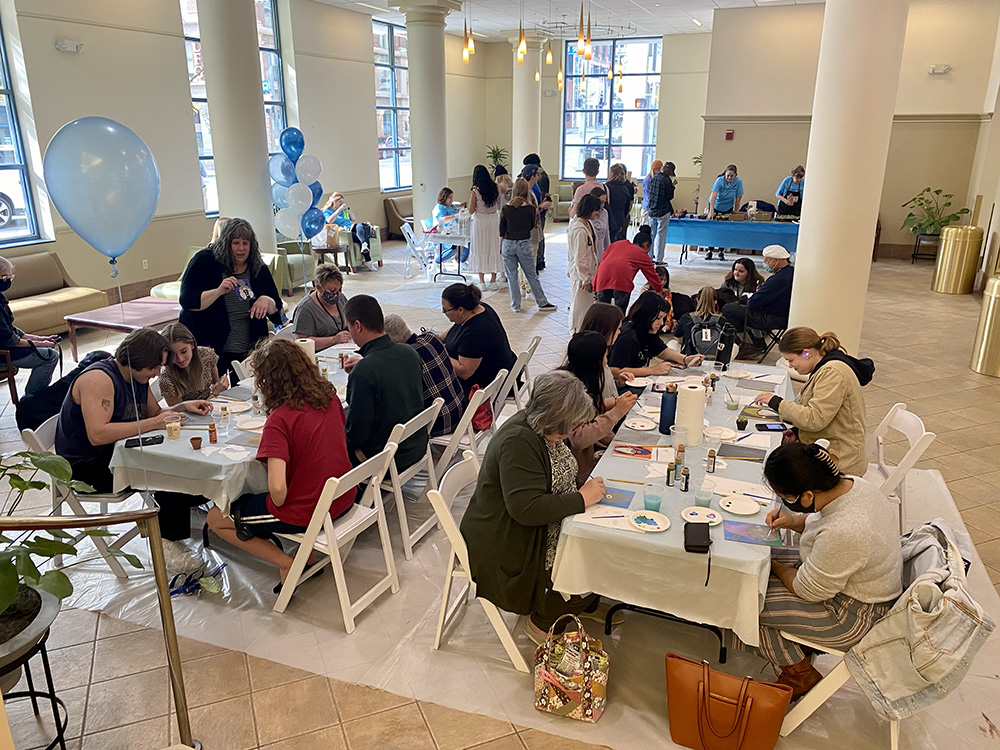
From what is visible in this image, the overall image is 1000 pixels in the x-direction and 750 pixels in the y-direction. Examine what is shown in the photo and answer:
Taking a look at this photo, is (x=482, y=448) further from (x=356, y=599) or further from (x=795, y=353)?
(x=795, y=353)

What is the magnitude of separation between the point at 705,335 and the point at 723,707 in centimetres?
328

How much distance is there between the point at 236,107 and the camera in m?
8.04

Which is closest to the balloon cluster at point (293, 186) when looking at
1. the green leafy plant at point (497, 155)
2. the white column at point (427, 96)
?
the white column at point (427, 96)

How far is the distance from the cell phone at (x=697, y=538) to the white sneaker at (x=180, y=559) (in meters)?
2.29

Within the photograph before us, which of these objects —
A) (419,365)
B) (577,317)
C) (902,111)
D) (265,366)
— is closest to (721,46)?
(902,111)

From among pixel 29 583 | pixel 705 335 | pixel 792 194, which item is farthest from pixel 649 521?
pixel 792 194

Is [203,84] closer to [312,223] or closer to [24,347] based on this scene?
[312,223]

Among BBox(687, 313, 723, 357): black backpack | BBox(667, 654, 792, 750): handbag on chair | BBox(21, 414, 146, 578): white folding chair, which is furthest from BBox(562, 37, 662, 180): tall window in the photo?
BBox(667, 654, 792, 750): handbag on chair

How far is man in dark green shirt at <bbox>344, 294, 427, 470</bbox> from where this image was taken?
3.57m

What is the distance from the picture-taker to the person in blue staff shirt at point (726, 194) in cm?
1129

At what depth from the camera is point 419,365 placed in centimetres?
378

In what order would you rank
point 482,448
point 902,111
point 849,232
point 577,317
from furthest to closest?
point 902,111, point 577,317, point 849,232, point 482,448

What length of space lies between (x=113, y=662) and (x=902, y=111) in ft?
41.2

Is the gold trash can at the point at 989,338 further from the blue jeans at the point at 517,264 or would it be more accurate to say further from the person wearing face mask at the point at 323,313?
the person wearing face mask at the point at 323,313
